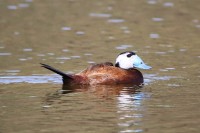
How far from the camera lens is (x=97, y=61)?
49.9 ft

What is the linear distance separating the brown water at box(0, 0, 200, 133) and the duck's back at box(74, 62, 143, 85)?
23 centimetres

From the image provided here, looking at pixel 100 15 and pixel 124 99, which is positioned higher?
pixel 100 15

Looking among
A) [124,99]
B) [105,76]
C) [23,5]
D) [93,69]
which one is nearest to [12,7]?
[23,5]

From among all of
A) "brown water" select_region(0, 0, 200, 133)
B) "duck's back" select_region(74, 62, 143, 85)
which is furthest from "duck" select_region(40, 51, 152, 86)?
"brown water" select_region(0, 0, 200, 133)

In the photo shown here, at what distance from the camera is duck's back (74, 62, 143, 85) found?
13.2 meters

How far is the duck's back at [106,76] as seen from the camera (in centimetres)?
1318

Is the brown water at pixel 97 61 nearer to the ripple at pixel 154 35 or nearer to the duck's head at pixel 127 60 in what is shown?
the ripple at pixel 154 35

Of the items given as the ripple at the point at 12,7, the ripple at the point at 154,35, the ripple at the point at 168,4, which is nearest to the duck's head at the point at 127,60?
the ripple at the point at 154,35

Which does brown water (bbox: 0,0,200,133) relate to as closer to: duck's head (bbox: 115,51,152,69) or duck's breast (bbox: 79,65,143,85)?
duck's breast (bbox: 79,65,143,85)

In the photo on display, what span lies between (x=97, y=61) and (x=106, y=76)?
Answer: 2031 millimetres

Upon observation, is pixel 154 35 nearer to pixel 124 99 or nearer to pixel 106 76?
pixel 106 76

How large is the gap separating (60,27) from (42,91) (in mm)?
7337

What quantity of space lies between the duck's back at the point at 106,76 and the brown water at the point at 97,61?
23 cm

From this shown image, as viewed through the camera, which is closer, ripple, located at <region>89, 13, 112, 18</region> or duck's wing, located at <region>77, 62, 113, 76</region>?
duck's wing, located at <region>77, 62, 113, 76</region>
